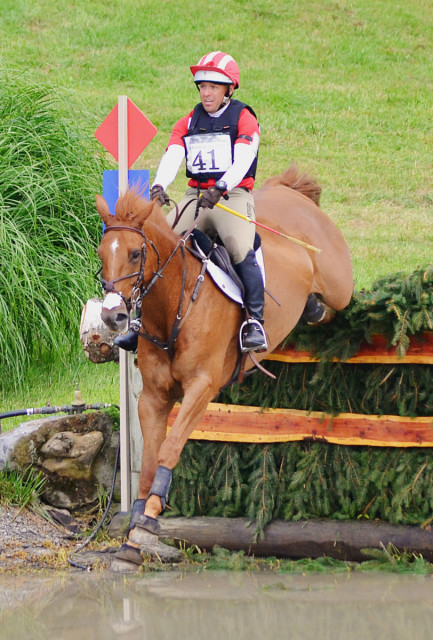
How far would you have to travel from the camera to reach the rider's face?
21.5ft

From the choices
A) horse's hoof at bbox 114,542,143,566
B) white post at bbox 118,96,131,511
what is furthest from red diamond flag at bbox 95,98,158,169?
horse's hoof at bbox 114,542,143,566

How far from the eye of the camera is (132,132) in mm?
7590

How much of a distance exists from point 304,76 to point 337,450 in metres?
15.2

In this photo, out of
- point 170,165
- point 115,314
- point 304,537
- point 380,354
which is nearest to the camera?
point 115,314

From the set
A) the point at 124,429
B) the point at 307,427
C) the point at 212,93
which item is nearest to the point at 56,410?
the point at 124,429

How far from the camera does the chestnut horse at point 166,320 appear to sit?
566 cm

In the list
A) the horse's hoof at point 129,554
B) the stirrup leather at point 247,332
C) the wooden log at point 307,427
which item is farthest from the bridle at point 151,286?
the wooden log at point 307,427

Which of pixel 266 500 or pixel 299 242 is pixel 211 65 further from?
pixel 266 500

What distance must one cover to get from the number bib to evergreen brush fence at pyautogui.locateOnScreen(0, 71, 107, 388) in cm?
329

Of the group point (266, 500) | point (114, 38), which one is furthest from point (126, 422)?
point (114, 38)

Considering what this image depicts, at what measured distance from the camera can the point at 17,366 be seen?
372 inches

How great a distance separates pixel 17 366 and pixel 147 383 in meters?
3.49

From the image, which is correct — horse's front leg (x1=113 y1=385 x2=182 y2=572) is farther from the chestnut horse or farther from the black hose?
the black hose

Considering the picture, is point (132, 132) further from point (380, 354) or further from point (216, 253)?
point (380, 354)
